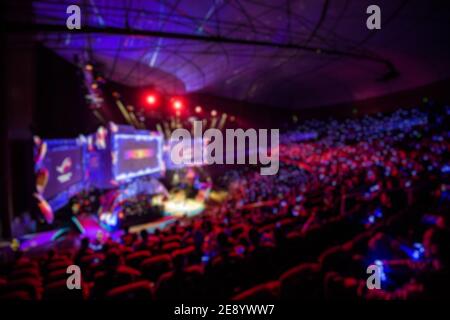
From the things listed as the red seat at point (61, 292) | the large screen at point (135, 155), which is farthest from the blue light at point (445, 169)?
the large screen at point (135, 155)

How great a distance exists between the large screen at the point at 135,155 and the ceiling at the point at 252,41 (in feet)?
8.65

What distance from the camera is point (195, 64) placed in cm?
894

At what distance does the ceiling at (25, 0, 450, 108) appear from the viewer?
522cm

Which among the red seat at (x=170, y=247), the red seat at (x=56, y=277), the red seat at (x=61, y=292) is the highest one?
the red seat at (x=61, y=292)

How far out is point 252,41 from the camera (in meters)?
4.90

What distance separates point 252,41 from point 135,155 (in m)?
6.93

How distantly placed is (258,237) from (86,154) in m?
6.32

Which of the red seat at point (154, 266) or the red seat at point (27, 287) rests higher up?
the red seat at point (27, 287)

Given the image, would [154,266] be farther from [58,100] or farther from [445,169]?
[445,169]

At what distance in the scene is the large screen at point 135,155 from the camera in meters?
8.60

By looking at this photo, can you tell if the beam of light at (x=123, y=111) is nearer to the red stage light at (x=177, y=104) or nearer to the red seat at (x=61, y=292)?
the red stage light at (x=177, y=104)

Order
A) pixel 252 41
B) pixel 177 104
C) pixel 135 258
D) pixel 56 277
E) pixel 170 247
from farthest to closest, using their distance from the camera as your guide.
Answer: pixel 177 104
pixel 252 41
pixel 170 247
pixel 135 258
pixel 56 277

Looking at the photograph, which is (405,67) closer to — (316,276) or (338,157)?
(338,157)

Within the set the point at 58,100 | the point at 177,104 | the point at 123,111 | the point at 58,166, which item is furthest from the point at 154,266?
the point at 177,104
